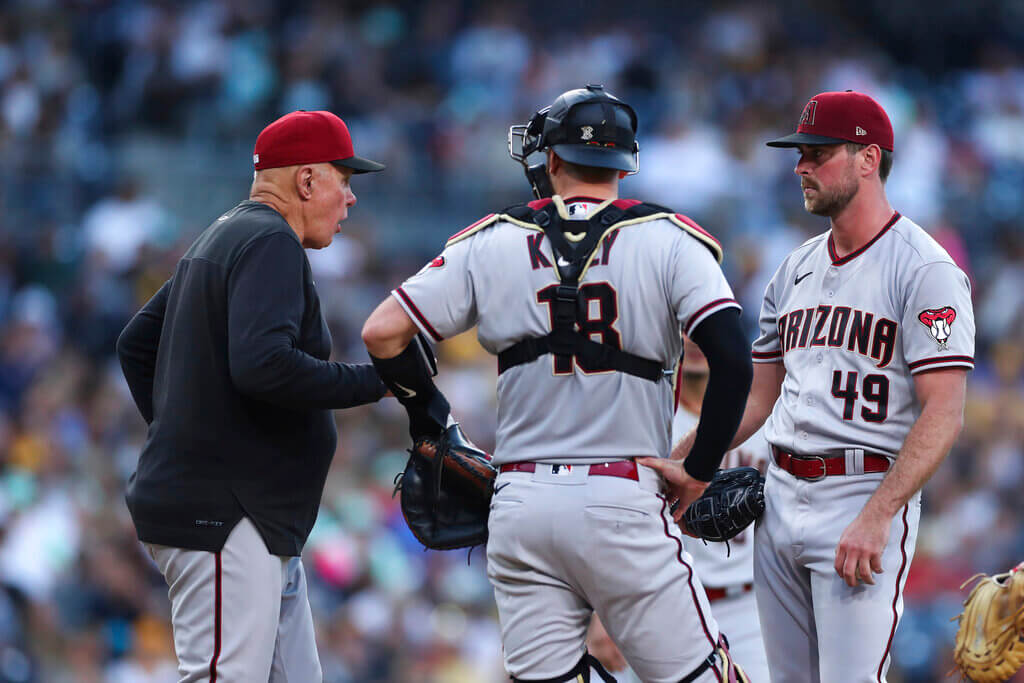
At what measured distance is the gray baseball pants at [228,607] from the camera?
382cm

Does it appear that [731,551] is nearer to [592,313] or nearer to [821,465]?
[821,465]

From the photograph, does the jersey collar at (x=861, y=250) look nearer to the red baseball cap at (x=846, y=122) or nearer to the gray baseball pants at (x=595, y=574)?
the red baseball cap at (x=846, y=122)

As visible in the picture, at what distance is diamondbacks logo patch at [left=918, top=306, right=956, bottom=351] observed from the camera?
3.80 meters

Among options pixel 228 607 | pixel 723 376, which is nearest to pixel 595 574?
pixel 723 376

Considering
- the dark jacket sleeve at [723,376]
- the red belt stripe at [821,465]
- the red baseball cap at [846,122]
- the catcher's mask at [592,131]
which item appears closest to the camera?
the dark jacket sleeve at [723,376]

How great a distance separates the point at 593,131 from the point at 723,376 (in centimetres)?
80

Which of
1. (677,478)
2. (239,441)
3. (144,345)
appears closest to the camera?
(677,478)

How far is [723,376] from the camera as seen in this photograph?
3.53 metres

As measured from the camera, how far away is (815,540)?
13.0 ft

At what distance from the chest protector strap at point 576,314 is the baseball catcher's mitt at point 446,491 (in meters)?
0.47

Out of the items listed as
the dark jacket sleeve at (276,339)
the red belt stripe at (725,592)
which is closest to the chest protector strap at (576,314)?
the dark jacket sleeve at (276,339)

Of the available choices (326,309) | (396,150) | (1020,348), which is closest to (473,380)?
(326,309)

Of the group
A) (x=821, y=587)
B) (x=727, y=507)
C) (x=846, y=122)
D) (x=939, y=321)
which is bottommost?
(x=821, y=587)

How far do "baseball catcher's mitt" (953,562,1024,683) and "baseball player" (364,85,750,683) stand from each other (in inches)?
38.7
